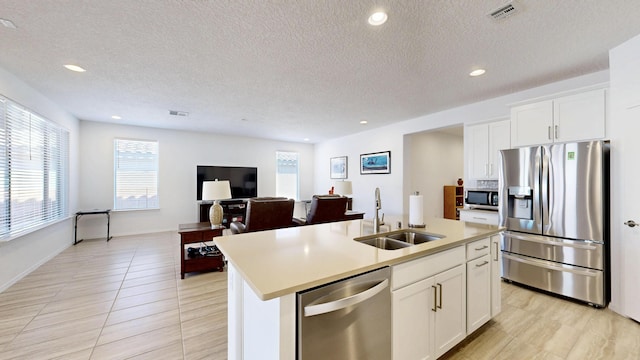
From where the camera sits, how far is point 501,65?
270 cm

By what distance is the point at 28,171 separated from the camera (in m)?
3.31

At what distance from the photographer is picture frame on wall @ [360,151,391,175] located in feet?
18.6

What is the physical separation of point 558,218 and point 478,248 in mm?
1523

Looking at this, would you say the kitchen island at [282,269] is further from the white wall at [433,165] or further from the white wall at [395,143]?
the white wall at [433,165]

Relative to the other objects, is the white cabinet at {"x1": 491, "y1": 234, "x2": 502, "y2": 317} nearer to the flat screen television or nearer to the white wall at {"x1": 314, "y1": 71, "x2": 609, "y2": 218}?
the white wall at {"x1": 314, "y1": 71, "x2": 609, "y2": 218}

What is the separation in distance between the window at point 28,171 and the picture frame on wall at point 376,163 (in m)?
5.93

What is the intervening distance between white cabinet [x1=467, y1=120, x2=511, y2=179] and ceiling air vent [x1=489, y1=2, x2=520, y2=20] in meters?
2.18

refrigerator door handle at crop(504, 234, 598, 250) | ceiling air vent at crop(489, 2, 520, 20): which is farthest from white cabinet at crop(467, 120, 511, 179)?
ceiling air vent at crop(489, 2, 520, 20)

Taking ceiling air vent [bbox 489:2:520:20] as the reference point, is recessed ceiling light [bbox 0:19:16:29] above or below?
above

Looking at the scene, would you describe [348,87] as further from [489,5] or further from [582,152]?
[582,152]

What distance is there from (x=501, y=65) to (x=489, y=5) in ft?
3.99

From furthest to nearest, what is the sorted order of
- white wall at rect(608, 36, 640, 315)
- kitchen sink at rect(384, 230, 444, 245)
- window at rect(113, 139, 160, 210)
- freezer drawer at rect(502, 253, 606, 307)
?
window at rect(113, 139, 160, 210)
freezer drawer at rect(502, 253, 606, 307)
white wall at rect(608, 36, 640, 315)
kitchen sink at rect(384, 230, 444, 245)

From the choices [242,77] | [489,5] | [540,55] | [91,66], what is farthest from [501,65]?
[91,66]

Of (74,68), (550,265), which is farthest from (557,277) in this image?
(74,68)
